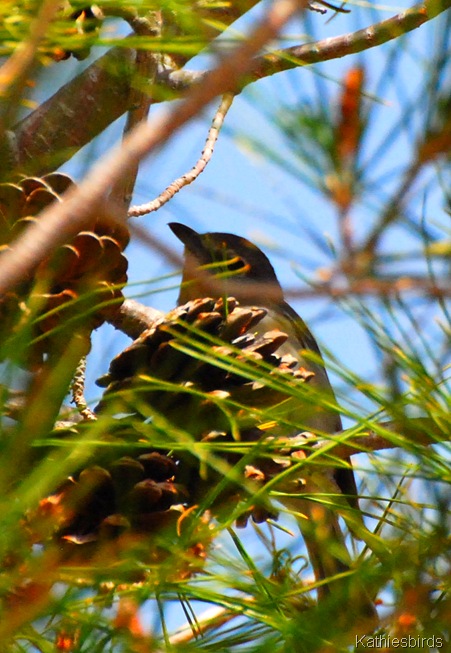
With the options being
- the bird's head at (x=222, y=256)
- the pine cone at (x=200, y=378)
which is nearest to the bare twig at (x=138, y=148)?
the bird's head at (x=222, y=256)

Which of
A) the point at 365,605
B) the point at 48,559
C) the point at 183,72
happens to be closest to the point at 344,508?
the point at 365,605

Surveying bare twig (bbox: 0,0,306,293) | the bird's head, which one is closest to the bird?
the bird's head

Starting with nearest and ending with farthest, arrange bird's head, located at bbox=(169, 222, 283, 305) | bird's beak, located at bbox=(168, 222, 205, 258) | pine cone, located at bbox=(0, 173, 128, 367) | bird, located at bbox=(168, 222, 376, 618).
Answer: bird, located at bbox=(168, 222, 376, 618), pine cone, located at bbox=(0, 173, 128, 367), bird's head, located at bbox=(169, 222, 283, 305), bird's beak, located at bbox=(168, 222, 205, 258)

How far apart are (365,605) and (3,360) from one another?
0.66 metres

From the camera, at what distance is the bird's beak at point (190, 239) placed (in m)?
3.87

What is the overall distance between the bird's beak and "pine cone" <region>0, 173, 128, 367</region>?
230 centimetres

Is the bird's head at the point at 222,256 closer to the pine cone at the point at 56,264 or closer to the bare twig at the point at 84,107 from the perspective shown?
the pine cone at the point at 56,264

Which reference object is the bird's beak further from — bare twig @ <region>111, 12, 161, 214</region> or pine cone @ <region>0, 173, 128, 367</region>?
pine cone @ <region>0, 173, 128, 367</region>

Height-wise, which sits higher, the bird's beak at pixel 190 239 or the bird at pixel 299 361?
the bird's beak at pixel 190 239

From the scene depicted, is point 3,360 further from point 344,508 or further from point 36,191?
point 344,508

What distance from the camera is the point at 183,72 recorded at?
7.74 feet

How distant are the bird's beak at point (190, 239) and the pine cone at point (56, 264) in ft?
7.54

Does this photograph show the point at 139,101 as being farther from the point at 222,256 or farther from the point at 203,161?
the point at 222,256

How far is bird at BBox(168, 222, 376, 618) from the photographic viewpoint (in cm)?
126
